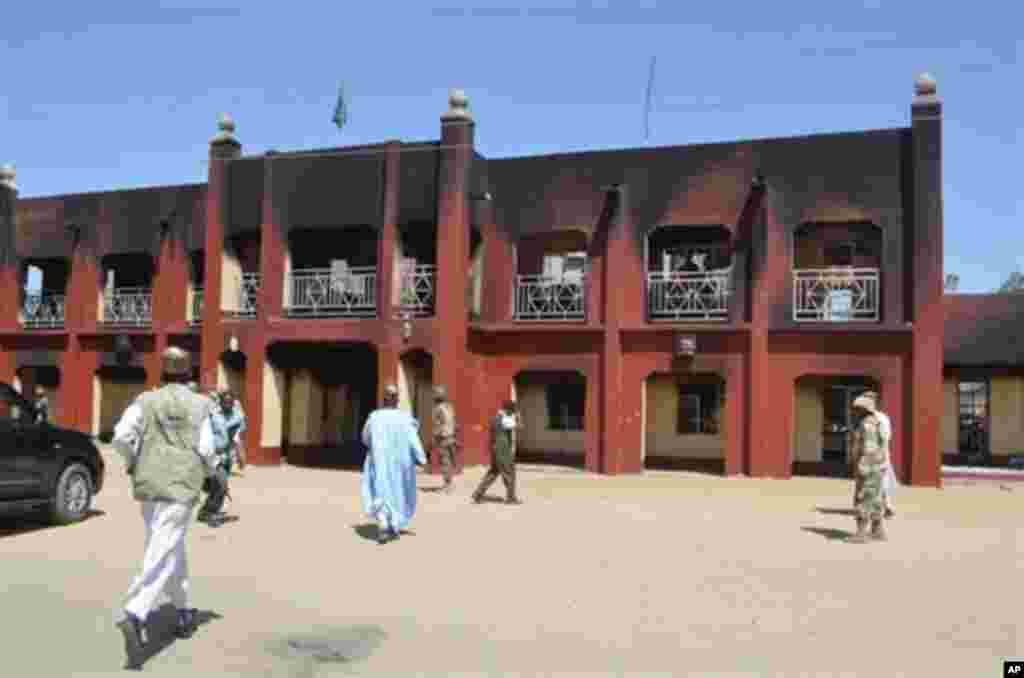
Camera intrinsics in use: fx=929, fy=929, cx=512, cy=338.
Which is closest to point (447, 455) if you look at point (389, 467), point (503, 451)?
point (503, 451)

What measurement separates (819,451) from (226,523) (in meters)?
13.4

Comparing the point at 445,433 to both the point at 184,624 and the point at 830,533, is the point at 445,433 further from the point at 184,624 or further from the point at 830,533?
the point at 184,624

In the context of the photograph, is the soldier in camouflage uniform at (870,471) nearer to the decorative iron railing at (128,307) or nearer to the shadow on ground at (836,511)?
the shadow on ground at (836,511)

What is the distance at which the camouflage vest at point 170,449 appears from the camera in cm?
579

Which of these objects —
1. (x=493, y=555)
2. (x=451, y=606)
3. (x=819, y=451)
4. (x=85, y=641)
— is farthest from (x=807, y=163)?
(x=85, y=641)

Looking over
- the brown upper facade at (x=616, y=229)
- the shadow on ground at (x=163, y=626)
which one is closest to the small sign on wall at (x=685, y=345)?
the brown upper facade at (x=616, y=229)

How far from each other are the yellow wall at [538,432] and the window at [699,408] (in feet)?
7.91

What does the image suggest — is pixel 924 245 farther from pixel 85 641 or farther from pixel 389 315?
pixel 85 641

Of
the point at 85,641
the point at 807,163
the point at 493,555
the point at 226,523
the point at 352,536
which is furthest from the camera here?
the point at 807,163

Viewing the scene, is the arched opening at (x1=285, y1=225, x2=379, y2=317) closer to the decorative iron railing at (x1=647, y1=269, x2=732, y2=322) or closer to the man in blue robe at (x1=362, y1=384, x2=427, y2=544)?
the decorative iron railing at (x1=647, y1=269, x2=732, y2=322)

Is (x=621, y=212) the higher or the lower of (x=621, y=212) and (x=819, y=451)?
the higher

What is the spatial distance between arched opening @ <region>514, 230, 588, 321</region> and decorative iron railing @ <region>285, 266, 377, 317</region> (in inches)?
129

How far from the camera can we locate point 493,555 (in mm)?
9336

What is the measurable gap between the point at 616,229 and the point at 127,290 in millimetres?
13137
